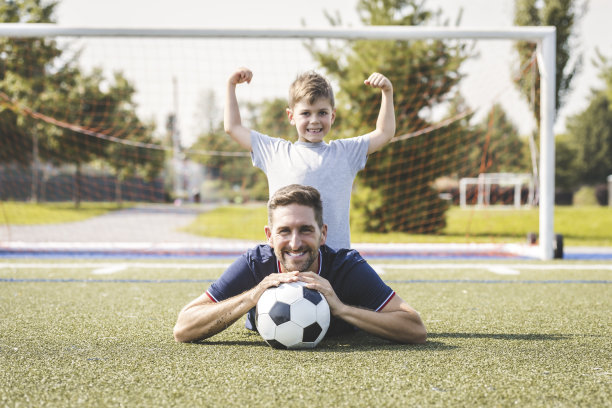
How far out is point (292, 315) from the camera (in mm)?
2418

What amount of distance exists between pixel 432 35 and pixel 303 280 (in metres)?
5.17

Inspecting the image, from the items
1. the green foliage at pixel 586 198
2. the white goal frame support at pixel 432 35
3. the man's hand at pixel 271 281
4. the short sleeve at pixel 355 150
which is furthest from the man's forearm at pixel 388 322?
the green foliage at pixel 586 198

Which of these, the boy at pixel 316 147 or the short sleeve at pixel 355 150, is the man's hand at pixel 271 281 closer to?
the boy at pixel 316 147

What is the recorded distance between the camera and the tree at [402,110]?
10625 millimetres

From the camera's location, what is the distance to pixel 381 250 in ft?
26.0

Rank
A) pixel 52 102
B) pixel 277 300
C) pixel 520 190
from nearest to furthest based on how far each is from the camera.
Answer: pixel 277 300 → pixel 52 102 → pixel 520 190

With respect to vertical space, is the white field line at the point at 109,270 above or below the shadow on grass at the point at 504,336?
below

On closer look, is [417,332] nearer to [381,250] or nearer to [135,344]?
[135,344]

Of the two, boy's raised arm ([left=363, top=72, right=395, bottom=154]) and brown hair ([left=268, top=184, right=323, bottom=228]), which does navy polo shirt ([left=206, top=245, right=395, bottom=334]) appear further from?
boy's raised arm ([left=363, top=72, right=395, bottom=154])

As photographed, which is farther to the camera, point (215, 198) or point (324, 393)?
point (215, 198)

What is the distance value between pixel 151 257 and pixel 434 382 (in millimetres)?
5988

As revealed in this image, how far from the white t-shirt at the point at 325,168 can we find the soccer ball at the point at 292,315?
64 centimetres

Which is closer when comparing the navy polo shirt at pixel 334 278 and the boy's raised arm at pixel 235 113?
the navy polo shirt at pixel 334 278

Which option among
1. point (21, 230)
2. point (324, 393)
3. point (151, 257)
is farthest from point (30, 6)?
point (324, 393)
